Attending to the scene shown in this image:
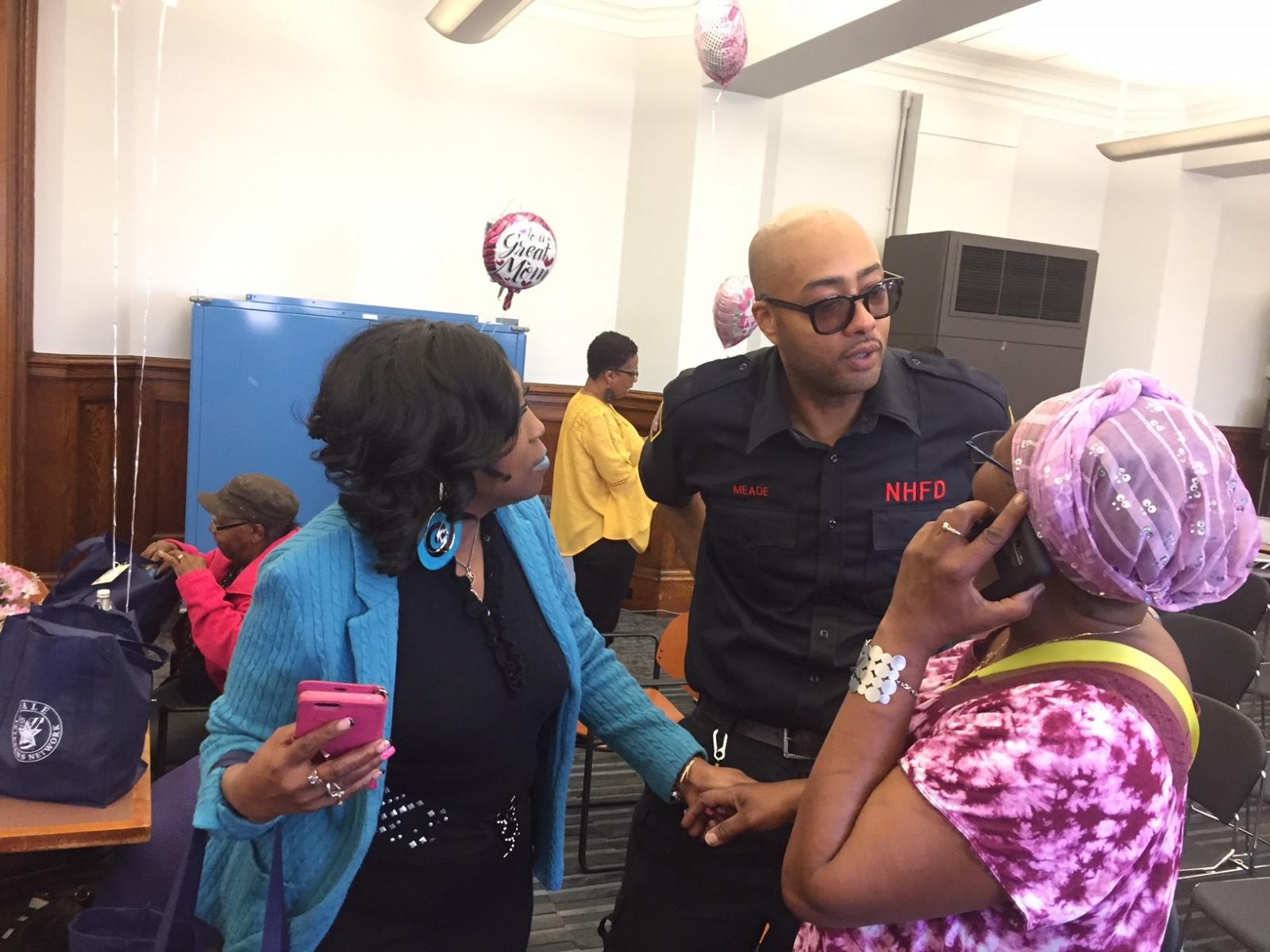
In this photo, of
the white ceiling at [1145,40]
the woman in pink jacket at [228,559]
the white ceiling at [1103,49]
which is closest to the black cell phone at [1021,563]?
the woman in pink jacket at [228,559]

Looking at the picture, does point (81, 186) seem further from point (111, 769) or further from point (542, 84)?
point (111, 769)

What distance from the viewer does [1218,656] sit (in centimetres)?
314

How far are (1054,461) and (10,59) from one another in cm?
521

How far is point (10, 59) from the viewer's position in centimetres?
442

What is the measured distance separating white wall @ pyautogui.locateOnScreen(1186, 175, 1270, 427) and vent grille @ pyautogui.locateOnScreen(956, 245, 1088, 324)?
1836 millimetres

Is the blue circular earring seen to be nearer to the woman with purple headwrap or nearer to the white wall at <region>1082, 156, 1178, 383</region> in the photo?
the woman with purple headwrap

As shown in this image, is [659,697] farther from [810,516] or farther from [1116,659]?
[1116,659]

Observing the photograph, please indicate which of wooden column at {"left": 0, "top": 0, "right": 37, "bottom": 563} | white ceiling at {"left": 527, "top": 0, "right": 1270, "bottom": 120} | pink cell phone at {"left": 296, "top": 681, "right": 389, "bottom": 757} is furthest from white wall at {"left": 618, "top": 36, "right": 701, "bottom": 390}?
pink cell phone at {"left": 296, "top": 681, "right": 389, "bottom": 757}

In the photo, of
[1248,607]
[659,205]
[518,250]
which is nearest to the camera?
[1248,607]

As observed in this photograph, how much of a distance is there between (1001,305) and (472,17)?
12.2 feet

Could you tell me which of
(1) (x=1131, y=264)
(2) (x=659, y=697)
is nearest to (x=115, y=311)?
(2) (x=659, y=697)

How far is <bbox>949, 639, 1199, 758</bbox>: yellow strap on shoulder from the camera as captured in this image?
3.10 ft

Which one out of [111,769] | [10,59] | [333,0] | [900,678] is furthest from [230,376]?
[900,678]

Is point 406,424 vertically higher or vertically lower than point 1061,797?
higher
